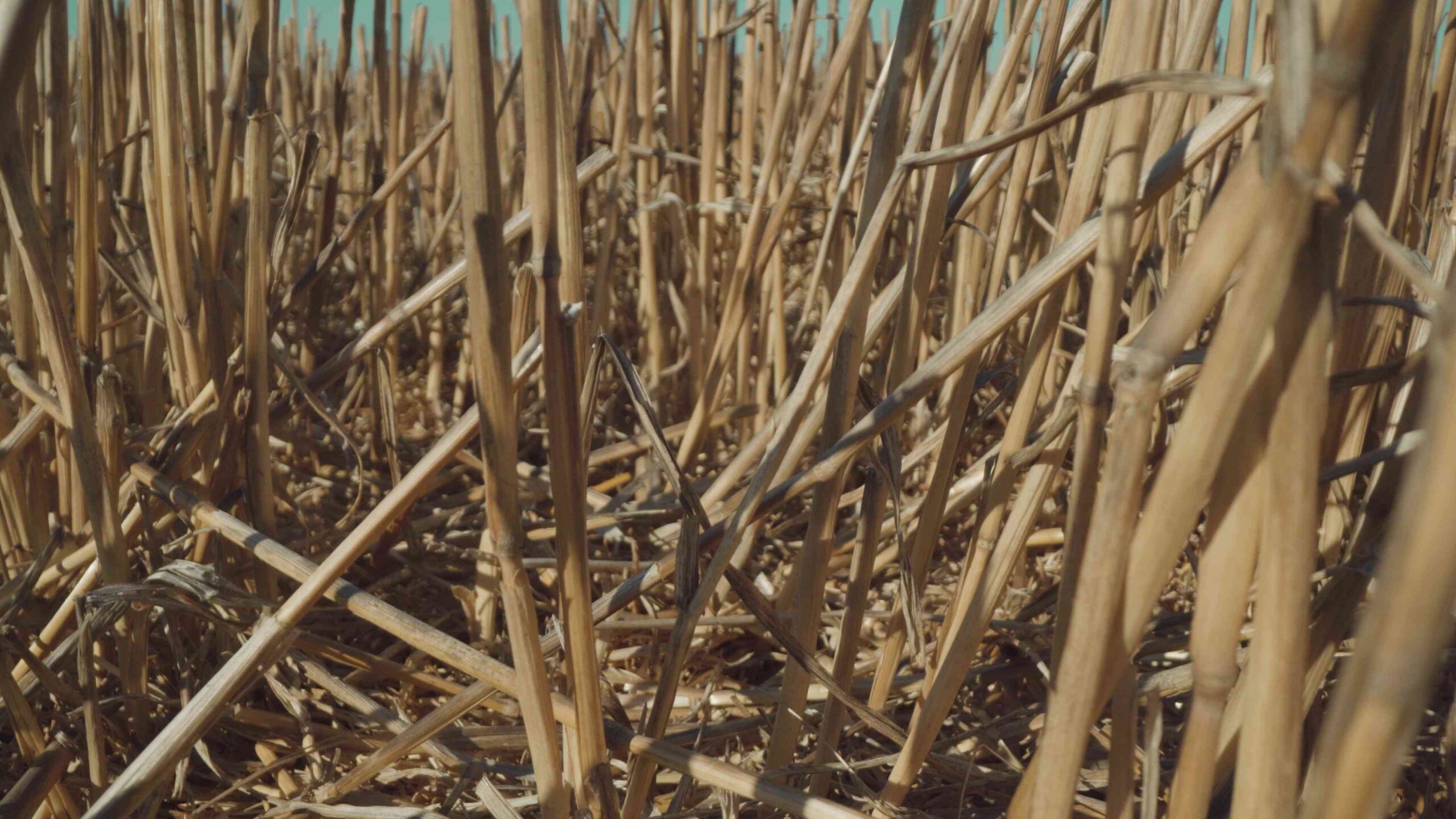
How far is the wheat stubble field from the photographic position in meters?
0.27

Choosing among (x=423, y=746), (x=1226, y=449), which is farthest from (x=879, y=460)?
(x=423, y=746)

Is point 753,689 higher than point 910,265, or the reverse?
point 910,265

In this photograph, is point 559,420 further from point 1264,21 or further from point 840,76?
point 1264,21

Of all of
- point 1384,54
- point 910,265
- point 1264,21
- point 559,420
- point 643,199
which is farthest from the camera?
point 643,199

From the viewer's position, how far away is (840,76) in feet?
2.11

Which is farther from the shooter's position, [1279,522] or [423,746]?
[423,746]

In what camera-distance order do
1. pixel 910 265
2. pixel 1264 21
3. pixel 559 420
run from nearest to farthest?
pixel 559 420
pixel 910 265
pixel 1264 21

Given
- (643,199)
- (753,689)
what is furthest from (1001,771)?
(643,199)

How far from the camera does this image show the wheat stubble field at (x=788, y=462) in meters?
0.27

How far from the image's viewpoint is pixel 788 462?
1.56 ft

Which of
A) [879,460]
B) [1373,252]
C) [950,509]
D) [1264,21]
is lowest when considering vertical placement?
[950,509]

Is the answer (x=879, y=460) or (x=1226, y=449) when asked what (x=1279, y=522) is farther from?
(x=879, y=460)

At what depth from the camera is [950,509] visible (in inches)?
27.1

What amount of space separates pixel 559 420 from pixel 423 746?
29cm
